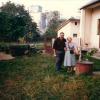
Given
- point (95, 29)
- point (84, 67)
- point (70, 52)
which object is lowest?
point (84, 67)

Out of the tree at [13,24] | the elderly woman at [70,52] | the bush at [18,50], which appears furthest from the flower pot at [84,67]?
the tree at [13,24]

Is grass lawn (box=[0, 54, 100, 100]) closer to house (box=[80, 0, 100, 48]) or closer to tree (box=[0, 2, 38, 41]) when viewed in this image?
house (box=[80, 0, 100, 48])

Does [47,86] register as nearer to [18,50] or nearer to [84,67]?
[84,67]

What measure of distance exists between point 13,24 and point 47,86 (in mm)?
39304

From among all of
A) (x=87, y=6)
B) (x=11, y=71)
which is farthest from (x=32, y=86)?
(x=87, y=6)

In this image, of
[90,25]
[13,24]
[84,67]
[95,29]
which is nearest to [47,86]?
[84,67]

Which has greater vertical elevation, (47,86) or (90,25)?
(90,25)

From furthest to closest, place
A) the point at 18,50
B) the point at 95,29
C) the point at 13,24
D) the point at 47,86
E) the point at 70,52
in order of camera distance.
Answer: the point at 13,24 < the point at 18,50 < the point at 95,29 < the point at 70,52 < the point at 47,86

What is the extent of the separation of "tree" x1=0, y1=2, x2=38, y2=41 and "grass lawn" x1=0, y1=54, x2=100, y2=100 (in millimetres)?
23838

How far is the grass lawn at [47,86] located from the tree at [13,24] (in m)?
23.8

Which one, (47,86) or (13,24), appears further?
(13,24)

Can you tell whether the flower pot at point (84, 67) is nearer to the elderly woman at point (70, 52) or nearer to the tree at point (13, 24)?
the elderly woman at point (70, 52)

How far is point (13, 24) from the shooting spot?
159 ft

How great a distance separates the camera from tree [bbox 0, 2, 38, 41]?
3842 cm
